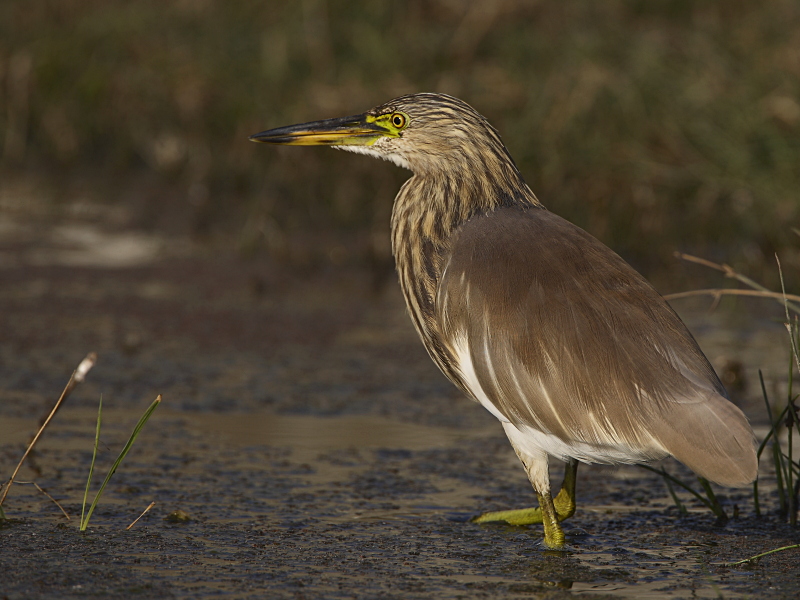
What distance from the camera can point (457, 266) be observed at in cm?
377

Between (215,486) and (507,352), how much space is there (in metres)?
1.18

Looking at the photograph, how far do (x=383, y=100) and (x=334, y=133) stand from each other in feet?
12.5

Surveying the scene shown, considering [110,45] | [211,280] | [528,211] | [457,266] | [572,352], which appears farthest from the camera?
[110,45]

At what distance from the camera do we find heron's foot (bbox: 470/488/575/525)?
12.9ft

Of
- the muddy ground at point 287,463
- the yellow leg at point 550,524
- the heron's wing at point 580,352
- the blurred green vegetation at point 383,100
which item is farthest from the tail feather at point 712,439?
the blurred green vegetation at point 383,100

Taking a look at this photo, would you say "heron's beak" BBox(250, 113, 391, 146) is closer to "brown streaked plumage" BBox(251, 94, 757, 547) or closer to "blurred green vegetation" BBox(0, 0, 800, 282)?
"brown streaked plumage" BBox(251, 94, 757, 547)

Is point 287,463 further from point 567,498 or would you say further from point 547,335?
point 547,335

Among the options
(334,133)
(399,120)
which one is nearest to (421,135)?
(399,120)

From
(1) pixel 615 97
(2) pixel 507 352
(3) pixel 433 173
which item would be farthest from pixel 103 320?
(1) pixel 615 97

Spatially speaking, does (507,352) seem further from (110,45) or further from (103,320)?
(110,45)

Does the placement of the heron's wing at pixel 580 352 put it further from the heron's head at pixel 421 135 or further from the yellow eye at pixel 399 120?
the yellow eye at pixel 399 120

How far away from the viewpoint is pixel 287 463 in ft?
14.5

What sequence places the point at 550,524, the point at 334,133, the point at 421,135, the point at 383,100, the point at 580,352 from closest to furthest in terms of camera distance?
the point at 580,352, the point at 550,524, the point at 421,135, the point at 334,133, the point at 383,100

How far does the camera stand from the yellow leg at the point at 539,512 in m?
3.94
